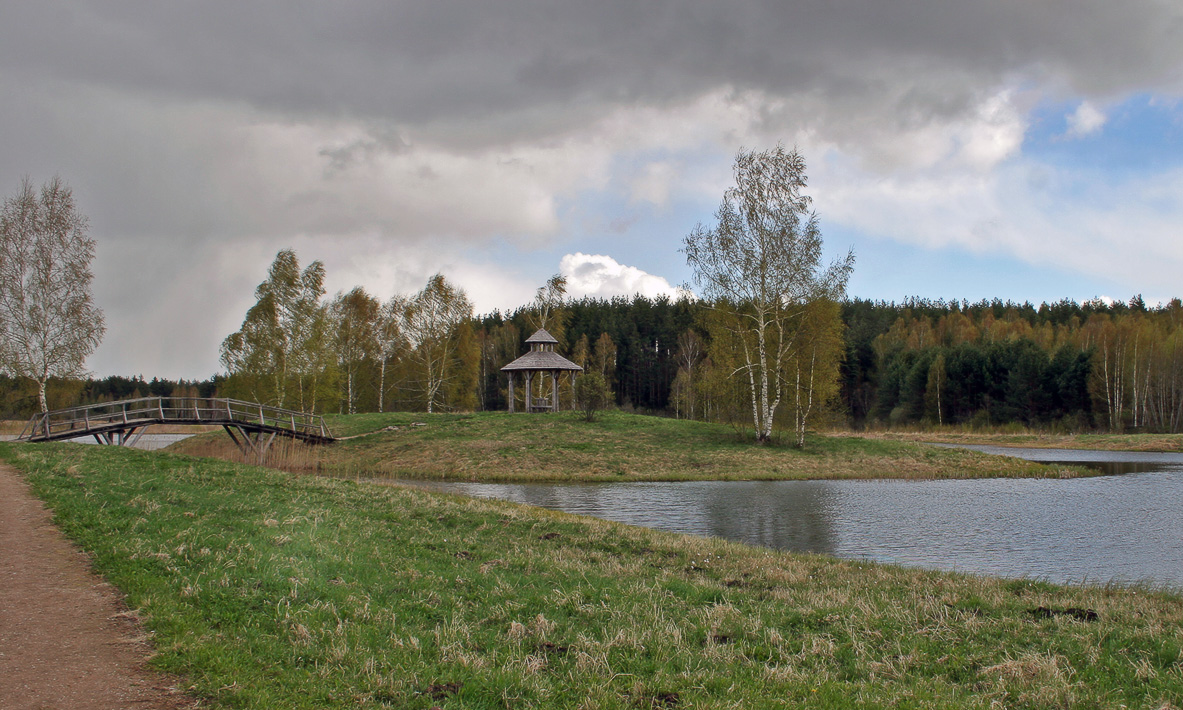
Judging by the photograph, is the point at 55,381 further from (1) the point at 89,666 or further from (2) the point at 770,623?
(2) the point at 770,623

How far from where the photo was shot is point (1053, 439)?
59188 mm

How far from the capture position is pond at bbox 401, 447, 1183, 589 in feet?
45.9

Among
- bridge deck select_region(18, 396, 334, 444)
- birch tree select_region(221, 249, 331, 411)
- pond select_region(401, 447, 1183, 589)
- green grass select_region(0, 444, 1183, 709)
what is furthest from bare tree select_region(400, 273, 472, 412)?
green grass select_region(0, 444, 1183, 709)

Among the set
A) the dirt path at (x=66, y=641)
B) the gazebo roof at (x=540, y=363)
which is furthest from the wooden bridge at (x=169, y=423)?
the dirt path at (x=66, y=641)

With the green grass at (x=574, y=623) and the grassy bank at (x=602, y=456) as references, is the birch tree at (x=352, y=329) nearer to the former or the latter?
the grassy bank at (x=602, y=456)

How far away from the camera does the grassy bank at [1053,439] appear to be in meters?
52.1

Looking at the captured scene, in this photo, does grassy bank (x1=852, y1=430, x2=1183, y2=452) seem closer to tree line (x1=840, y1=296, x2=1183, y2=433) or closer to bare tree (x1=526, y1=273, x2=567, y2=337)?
tree line (x1=840, y1=296, x2=1183, y2=433)

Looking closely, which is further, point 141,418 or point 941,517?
point 141,418

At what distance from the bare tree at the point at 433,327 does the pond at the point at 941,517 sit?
32.2 metres

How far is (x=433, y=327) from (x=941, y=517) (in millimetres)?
46130

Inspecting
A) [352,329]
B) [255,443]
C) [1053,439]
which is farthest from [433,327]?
[1053,439]

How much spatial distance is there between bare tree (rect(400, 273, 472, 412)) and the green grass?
4621cm

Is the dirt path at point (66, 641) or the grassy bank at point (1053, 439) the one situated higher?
the dirt path at point (66, 641)

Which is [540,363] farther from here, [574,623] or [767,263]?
[574,623]
